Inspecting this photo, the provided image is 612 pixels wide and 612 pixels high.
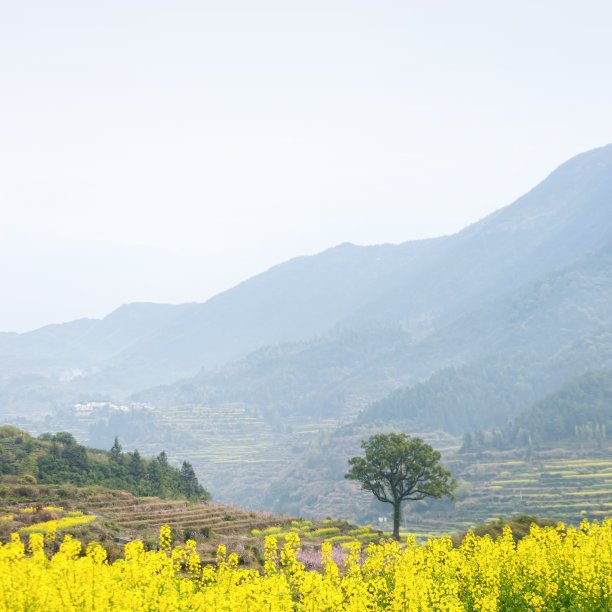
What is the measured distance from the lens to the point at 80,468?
66.3 metres

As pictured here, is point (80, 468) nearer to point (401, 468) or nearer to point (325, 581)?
point (401, 468)

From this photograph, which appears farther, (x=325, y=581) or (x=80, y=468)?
(x=80, y=468)

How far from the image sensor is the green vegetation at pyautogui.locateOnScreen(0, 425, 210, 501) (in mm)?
61938

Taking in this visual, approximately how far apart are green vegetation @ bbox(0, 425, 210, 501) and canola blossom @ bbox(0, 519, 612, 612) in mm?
43547

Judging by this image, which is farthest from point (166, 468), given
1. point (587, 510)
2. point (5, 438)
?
point (587, 510)

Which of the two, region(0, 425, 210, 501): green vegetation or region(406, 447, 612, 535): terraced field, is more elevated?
region(0, 425, 210, 501): green vegetation

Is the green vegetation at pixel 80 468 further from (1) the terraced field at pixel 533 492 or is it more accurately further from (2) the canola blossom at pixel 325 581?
(1) the terraced field at pixel 533 492

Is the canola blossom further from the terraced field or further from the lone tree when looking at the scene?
the terraced field

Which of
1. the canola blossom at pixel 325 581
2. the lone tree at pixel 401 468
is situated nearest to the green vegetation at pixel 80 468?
the lone tree at pixel 401 468

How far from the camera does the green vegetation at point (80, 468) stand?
→ 2438 inches

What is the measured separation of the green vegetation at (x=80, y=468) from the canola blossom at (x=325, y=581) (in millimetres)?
43547

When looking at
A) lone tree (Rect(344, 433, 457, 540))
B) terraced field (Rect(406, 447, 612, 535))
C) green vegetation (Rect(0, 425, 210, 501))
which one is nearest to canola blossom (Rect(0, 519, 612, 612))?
lone tree (Rect(344, 433, 457, 540))

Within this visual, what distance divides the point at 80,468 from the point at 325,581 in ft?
184

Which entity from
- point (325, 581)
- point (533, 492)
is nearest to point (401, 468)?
point (325, 581)
